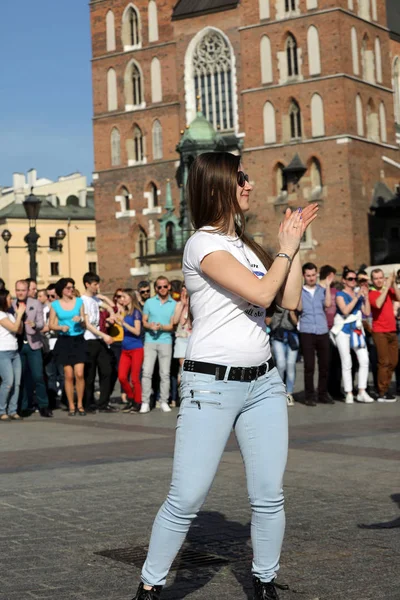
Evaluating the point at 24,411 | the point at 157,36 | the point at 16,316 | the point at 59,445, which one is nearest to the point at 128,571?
the point at 59,445

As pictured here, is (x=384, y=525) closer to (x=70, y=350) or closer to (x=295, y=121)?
(x=70, y=350)

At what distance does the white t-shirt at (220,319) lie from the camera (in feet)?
14.6

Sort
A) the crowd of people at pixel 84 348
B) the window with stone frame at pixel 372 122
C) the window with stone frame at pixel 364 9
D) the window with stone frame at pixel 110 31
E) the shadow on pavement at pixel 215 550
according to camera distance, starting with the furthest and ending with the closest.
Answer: the window with stone frame at pixel 110 31 < the window with stone frame at pixel 372 122 < the window with stone frame at pixel 364 9 < the crowd of people at pixel 84 348 < the shadow on pavement at pixel 215 550

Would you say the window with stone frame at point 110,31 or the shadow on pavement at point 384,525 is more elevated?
the window with stone frame at point 110,31

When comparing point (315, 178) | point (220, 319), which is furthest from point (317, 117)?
point (220, 319)

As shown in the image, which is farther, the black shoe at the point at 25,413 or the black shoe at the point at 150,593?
the black shoe at the point at 25,413

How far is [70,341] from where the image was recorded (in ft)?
49.8

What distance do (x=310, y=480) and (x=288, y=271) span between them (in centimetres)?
392

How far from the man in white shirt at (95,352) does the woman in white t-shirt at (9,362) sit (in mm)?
1181

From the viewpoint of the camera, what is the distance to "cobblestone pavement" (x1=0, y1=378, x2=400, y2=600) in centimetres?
516

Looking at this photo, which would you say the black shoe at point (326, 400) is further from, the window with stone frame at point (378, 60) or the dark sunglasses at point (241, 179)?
the window with stone frame at point (378, 60)

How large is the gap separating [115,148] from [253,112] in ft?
28.3

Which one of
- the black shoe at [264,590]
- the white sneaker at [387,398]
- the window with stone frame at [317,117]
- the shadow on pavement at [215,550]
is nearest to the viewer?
the black shoe at [264,590]

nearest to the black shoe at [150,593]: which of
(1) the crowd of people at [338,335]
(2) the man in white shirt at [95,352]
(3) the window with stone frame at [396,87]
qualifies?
(1) the crowd of people at [338,335]
